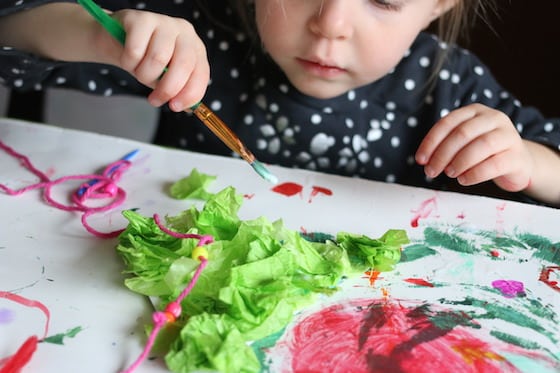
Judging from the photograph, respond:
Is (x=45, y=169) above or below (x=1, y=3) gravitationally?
below

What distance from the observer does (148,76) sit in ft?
2.08

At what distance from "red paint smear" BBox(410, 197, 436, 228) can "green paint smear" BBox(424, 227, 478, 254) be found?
0.06 ft

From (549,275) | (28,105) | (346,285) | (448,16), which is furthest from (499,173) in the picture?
(28,105)

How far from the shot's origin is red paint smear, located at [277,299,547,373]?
492 millimetres

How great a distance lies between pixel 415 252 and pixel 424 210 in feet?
0.28

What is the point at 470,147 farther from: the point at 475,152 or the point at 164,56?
the point at 164,56

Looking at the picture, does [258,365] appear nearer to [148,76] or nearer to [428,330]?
[428,330]

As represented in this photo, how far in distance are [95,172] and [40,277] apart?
7.6 inches

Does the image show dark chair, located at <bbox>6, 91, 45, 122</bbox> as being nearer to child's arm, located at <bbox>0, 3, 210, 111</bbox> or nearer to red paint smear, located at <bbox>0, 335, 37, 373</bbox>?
child's arm, located at <bbox>0, 3, 210, 111</bbox>

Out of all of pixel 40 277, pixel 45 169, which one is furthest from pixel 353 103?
pixel 40 277

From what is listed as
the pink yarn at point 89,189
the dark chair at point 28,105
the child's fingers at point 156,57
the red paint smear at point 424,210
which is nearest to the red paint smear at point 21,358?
the pink yarn at point 89,189

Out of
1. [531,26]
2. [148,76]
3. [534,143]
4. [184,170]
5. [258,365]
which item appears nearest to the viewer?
[258,365]

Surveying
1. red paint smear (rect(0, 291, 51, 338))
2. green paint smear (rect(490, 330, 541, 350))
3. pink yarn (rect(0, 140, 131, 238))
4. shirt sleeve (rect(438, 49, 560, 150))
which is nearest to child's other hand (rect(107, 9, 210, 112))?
pink yarn (rect(0, 140, 131, 238))

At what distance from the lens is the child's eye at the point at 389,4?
2.46 ft
